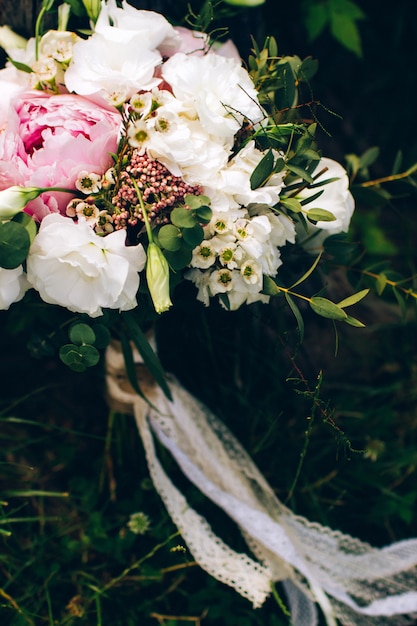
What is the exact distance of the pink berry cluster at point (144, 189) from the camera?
2.62ft

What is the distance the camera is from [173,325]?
48.6 inches

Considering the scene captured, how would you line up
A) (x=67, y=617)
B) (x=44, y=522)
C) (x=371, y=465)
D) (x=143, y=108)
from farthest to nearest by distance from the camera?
(x=371, y=465), (x=44, y=522), (x=67, y=617), (x=143, y=108)

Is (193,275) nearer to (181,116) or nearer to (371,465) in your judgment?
(181,116)

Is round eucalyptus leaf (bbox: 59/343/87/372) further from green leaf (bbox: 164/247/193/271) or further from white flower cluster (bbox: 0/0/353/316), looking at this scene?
green leaf (bbox: 164/247/193/271)

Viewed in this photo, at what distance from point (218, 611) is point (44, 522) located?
446 millimetres

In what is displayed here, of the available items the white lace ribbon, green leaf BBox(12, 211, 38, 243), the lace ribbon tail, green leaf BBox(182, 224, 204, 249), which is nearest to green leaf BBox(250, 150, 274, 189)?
green leaf BBox(182, 224, 204, 249)

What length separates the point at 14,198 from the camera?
30.0 inches

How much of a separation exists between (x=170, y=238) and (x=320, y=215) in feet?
0.79

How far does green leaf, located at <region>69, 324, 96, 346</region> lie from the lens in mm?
867

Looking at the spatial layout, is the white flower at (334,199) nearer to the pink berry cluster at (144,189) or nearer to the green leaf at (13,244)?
the pink berry cluster at (144,189)

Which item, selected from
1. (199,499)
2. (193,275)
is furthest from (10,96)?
(199,499)

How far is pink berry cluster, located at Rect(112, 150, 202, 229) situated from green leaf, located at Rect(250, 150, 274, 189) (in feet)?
0.26

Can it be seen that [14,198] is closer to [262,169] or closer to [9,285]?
[9,285]

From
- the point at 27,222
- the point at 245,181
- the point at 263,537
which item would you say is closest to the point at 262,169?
the point at 245,181
